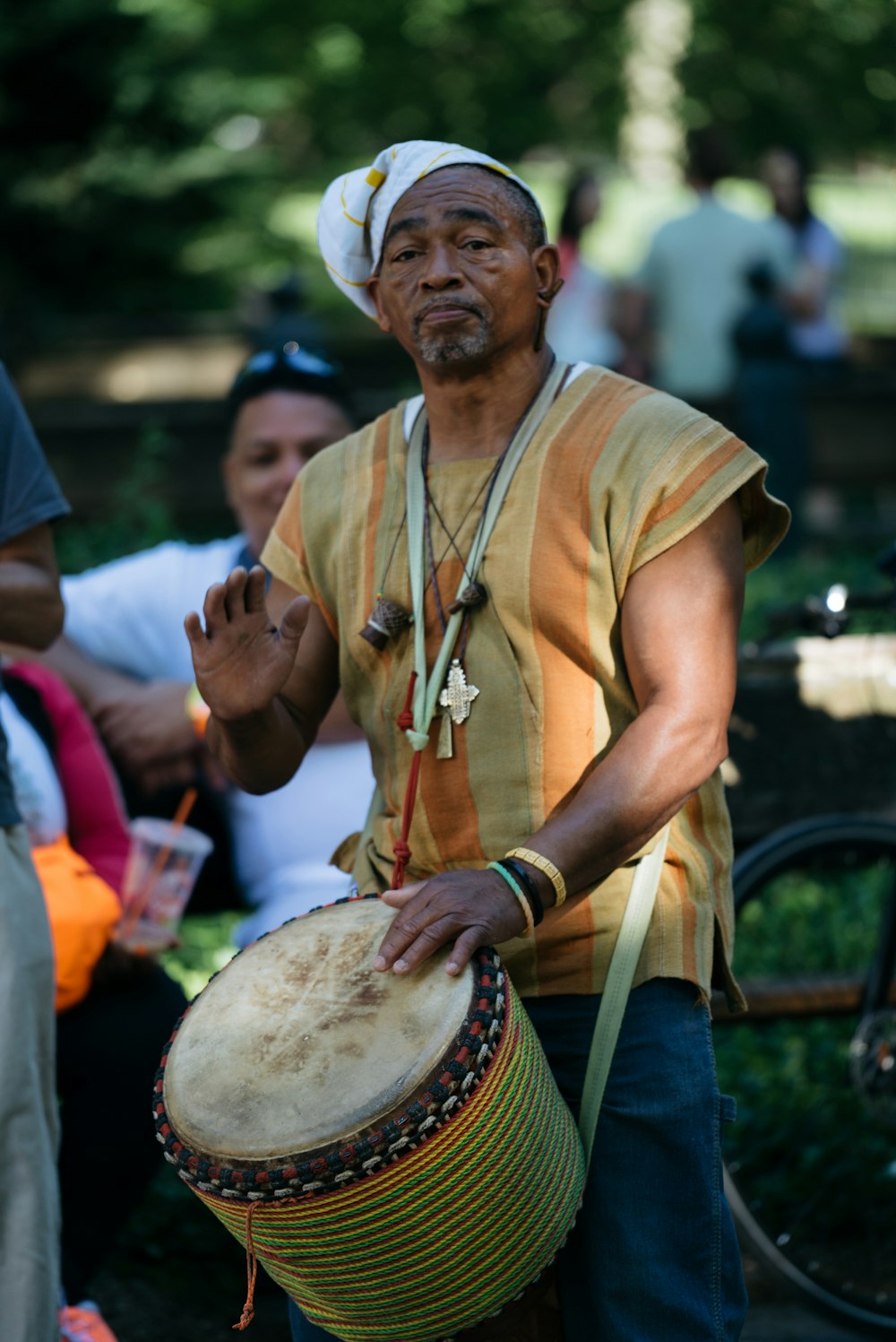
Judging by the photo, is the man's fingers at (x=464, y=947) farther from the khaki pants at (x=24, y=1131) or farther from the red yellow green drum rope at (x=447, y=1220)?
the khaki pants at (x=24, y=1131)

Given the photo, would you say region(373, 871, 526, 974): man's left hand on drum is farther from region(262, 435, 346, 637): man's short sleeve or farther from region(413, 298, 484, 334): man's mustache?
region(413, 298, 484, 334): man's mustache

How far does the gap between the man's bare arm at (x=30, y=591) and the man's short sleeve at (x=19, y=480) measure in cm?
3

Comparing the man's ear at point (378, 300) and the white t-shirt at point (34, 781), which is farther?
the white t-shirt at point (34, 781)

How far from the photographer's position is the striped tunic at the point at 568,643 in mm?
2570

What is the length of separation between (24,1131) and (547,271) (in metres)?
1.63

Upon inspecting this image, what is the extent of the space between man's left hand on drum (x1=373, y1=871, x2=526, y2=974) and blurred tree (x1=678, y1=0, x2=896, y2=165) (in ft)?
96.0

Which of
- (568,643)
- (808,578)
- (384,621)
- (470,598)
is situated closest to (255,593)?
(384,621)

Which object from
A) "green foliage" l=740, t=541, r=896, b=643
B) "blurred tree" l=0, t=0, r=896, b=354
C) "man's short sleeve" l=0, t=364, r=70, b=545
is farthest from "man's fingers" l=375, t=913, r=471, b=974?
"blurred tree" l=0, t=0, r=896, b=354

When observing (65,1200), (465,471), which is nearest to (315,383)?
(465,471)

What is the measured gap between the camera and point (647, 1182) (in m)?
2.58

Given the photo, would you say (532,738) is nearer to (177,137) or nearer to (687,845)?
(687,845)

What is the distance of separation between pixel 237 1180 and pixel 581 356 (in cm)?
795

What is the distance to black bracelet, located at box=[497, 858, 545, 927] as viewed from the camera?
7.82 feet

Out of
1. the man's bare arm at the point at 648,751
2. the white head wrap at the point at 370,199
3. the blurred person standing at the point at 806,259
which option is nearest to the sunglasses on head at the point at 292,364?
the white head wrap at the point at 370,199
